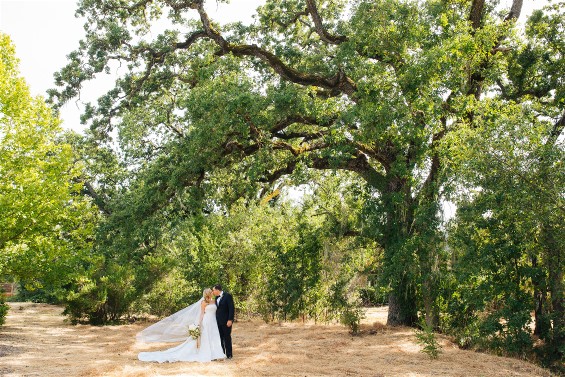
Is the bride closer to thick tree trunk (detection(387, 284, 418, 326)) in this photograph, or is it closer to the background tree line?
the background tree line

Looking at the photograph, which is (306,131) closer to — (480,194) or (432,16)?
(432,16)

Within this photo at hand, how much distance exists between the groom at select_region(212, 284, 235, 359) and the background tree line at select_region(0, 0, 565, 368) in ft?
13.0

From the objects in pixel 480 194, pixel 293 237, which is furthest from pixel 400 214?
pixel 293 237

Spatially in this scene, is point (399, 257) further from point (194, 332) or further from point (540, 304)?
point (194, 332)

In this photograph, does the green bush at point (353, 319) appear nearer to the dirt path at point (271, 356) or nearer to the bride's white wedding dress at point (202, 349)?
the dirt path at point (271, 356)

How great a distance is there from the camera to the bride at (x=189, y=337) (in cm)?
1110

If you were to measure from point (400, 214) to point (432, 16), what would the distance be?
5328mm

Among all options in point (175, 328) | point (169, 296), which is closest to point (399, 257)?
point (175, 328)

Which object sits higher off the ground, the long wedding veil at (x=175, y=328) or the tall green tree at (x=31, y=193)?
the tall green tree at (x=31, y=193)

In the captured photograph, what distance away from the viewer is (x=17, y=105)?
16.5 metres

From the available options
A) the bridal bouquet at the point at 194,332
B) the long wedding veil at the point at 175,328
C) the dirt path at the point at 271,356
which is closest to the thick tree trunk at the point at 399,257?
the dirt path at the point at 271,356

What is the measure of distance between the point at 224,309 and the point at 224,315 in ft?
0.42

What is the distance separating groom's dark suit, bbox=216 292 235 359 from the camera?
445 inches

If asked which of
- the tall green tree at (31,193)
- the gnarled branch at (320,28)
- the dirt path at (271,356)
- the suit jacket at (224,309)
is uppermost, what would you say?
the gnarled branch at (320,28)
